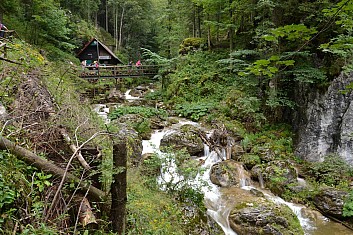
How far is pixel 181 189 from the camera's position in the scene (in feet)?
23.4

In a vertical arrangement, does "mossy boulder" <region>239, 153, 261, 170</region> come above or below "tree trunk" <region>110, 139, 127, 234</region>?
below

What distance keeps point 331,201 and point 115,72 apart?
54.4 feet

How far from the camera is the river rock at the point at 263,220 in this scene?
6.60m

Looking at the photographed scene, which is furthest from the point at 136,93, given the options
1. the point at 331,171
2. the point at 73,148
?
the point at 73,148

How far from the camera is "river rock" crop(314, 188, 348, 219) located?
775cm

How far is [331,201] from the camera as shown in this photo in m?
7.96

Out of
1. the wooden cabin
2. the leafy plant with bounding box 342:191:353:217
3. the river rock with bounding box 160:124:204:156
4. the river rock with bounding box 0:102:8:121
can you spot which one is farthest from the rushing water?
the wooden cabin

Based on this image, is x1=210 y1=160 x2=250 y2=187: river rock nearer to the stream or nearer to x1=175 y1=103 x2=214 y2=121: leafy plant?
the stream

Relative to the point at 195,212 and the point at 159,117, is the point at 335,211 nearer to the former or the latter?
the point at 195,212

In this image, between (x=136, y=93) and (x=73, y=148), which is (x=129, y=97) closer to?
(x=136, y=93)

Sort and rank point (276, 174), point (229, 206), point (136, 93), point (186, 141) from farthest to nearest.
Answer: point (136, 93)
point (186, 141)
point (276, 174)
point (229, 206)

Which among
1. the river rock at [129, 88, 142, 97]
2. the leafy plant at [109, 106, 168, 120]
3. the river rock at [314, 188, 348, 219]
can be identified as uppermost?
the river rock at [129, 88, 142, 97]

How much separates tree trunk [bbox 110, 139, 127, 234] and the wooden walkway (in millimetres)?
16479

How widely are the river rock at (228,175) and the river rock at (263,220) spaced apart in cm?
167
